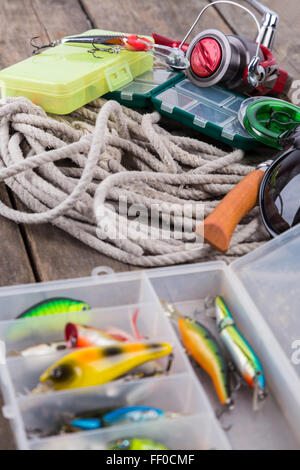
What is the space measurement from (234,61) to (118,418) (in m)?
0.76

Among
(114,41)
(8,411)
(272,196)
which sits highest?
(114,41)

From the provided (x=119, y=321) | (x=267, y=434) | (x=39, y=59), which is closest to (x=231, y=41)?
(x=39, y=59)

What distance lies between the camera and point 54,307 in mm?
732

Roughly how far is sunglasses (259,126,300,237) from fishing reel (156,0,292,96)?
26 centimetres

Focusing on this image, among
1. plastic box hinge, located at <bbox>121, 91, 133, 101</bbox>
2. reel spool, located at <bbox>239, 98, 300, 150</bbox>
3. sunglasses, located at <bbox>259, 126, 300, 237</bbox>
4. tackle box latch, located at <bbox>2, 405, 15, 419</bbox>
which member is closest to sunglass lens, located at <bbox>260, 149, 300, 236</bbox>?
sunglasses, located at <bbox>259, 126, 300, 237</bbox>

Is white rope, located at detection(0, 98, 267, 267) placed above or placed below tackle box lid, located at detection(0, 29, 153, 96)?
below

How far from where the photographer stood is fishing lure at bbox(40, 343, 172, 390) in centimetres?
64

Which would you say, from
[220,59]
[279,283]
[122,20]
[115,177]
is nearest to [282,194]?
[279,283]

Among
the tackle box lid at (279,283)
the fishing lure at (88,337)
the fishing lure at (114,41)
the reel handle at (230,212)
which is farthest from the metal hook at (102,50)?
the fishing lure at (88,337)

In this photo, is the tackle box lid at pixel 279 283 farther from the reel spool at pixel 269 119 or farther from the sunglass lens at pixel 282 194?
the reel spool at pixel 269 119

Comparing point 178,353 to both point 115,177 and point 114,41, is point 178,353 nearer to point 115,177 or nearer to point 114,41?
point 115,177

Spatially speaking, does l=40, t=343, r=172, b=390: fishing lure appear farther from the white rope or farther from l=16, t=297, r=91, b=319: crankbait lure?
the white rope

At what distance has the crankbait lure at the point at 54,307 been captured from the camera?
0.73 m
